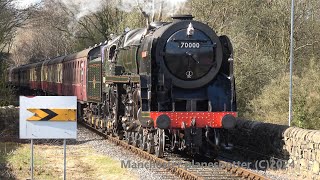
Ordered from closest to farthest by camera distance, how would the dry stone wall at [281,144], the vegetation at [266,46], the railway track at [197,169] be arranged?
the railway track at [197,169] < the dry stone wall at [281,144] < the vegetation at [266,46]

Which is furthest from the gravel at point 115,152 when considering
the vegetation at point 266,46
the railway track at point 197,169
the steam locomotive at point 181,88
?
the vegetation at point 266,46

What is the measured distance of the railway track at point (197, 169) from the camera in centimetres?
945

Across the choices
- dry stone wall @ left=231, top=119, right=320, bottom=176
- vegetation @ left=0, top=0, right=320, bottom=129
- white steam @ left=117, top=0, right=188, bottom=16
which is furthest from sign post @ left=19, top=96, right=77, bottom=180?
white steam @ left=117, top=0, right=188, bottom=16

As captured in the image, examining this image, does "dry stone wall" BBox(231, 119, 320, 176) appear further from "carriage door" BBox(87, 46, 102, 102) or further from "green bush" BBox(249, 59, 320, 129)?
"green bush" BBox(249, 59, 320, 129)

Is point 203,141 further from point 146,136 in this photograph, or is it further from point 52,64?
point 52,64

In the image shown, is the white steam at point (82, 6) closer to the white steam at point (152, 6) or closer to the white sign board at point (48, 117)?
the white steam at point (152, 6)

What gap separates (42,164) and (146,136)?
8.57 ft

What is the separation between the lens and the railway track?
945 centimetres

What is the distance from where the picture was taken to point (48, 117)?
8125 mm

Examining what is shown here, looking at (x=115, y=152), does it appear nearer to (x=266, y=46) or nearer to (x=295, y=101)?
(x=295, y=101)

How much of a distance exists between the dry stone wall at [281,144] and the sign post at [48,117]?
196 inches

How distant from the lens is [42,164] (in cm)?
1106

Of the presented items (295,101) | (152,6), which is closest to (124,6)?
(152,6)

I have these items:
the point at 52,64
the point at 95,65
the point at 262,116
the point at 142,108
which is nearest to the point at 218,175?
the point at 142,108
